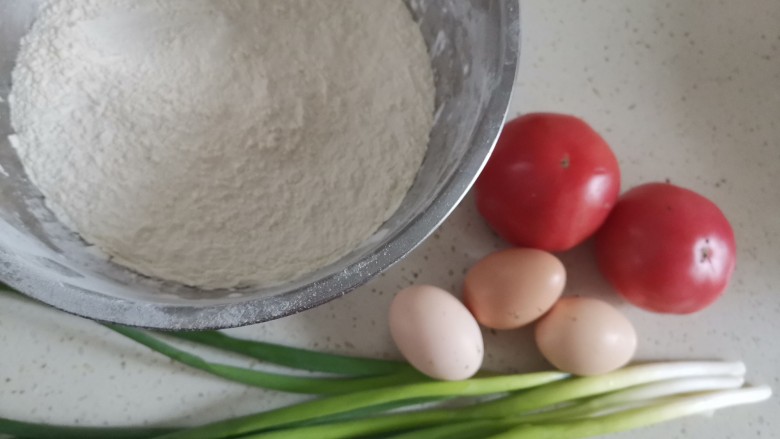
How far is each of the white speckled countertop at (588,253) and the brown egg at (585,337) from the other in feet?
0.17

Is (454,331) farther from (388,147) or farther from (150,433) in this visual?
(150,433)

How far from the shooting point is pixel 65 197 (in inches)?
27.8

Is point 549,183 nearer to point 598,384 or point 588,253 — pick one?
point 588,253

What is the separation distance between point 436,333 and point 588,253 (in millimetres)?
264

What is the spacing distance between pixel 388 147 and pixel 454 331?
21cm

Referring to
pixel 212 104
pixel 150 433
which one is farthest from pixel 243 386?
pixel 212 104

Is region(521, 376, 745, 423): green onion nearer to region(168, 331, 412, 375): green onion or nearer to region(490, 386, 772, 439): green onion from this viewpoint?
region(490, 386, 772, 439): green onion

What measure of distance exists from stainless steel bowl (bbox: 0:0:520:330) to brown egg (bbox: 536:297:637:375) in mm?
252

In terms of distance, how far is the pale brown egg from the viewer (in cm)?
73

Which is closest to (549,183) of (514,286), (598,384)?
(514,286)

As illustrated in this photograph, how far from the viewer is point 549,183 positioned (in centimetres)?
78

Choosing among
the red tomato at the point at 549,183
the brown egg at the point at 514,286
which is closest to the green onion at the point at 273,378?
the brown egg at the point at 514,286

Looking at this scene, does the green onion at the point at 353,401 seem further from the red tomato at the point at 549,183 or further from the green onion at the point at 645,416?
the red tomato at the point at 549,183

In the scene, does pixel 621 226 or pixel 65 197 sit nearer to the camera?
pixel 65 197
